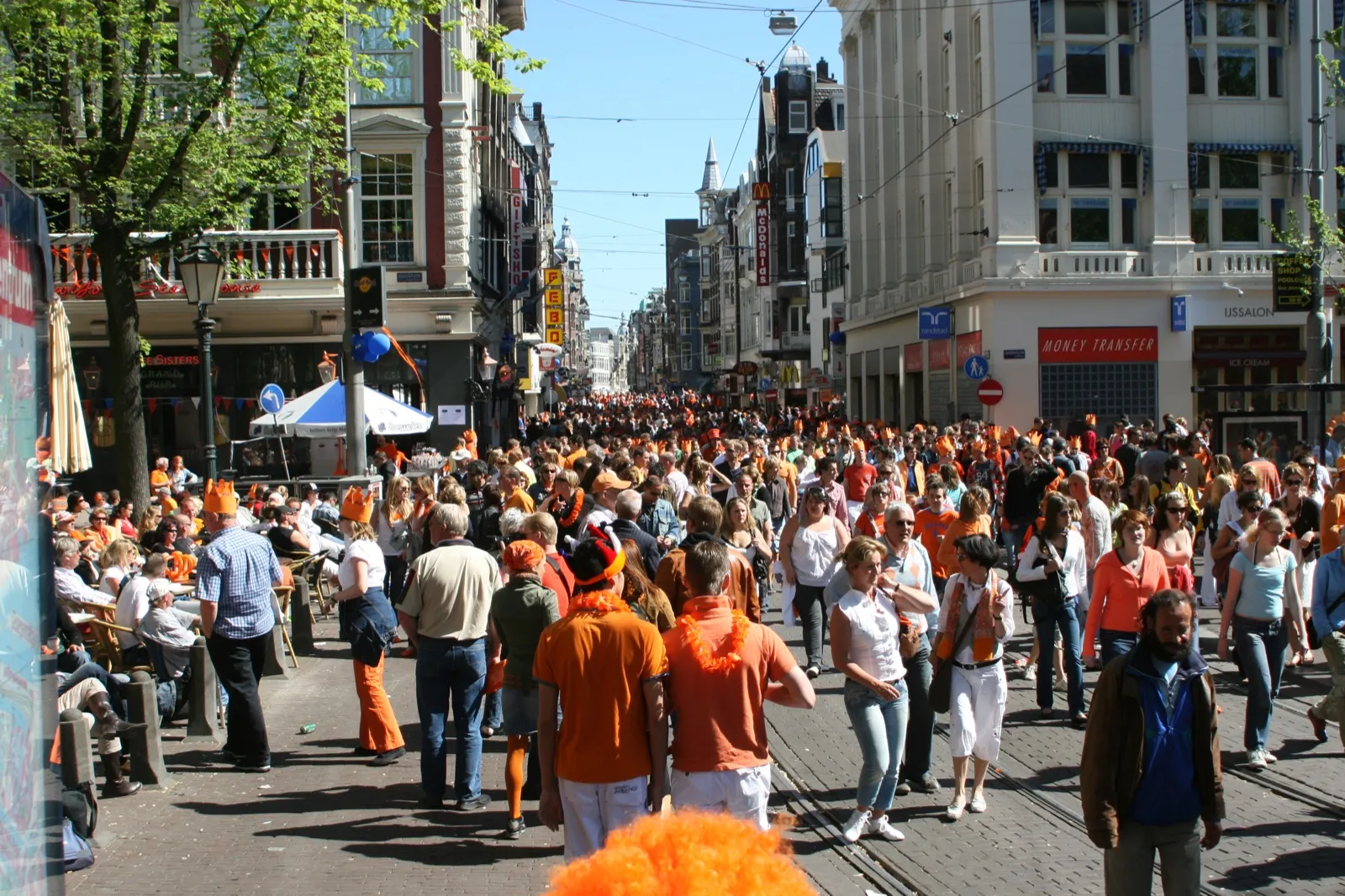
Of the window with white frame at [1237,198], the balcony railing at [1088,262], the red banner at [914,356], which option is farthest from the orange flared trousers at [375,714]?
the red banner at [914,356]

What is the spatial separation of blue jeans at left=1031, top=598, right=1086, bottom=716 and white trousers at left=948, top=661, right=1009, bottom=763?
2228mm

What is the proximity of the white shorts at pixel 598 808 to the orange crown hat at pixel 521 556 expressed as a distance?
173 cm

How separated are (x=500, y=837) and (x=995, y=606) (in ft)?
10.0

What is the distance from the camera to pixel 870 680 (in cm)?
708

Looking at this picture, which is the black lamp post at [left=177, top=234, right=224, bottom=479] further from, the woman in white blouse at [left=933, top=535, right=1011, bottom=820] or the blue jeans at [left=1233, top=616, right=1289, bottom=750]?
the blue jeans at [left=1233, top=616, right=1289, bottom=750]

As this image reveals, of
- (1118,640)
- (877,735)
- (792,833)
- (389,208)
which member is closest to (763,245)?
(389,208)

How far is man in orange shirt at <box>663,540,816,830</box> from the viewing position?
561 centimetres

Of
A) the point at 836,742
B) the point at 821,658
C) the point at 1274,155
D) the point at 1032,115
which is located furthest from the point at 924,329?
the point at 836,742

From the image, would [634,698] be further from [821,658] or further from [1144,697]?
[821,658]

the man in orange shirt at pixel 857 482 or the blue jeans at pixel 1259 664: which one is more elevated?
the man in orange shirt at pixel 857 482

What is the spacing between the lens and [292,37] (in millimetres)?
18500

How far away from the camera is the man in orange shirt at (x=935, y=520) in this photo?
11.2 meters

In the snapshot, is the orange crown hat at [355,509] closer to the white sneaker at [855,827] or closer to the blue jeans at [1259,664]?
the white sneaker at [855,827]

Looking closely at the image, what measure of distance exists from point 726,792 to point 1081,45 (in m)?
30.4
